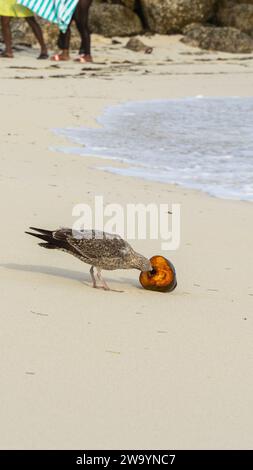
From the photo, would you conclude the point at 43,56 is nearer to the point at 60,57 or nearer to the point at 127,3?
the point at 60,57

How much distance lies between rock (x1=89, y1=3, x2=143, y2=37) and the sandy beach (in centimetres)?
1160

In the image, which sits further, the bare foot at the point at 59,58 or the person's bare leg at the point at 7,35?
the bare foot at the point at 59,58

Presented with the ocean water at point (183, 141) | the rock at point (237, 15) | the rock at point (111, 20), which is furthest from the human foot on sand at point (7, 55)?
the rock at point (237, 15)

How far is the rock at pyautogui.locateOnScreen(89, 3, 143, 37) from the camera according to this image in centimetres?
1880

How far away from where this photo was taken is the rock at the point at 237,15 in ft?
63.3

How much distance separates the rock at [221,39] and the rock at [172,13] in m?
0.47

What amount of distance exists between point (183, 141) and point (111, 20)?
391 inches

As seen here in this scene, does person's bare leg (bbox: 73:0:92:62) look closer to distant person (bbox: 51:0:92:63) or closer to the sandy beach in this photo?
distant person (bbox: 51:0:92:63)

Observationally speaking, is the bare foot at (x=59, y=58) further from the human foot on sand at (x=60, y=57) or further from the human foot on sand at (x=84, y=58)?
the human foot on sand at (x=84, y=58)

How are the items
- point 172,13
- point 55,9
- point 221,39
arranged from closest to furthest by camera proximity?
1. point 55,9
2. point 221,39
3. point 172,13

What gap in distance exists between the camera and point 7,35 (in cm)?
1515

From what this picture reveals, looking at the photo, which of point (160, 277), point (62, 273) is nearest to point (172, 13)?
point (62, 273)
